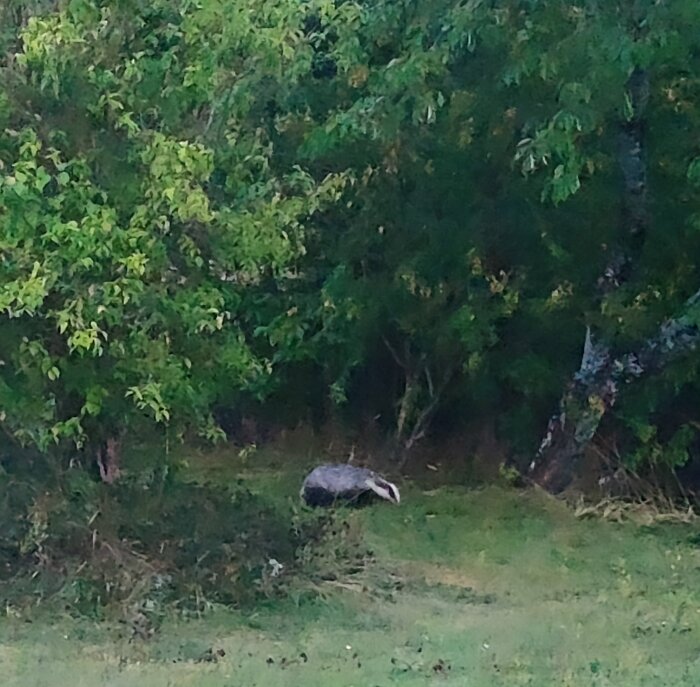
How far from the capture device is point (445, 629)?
22.1 ft

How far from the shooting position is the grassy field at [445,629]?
19.4 feet

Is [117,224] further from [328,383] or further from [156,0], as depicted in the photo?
[328,383]

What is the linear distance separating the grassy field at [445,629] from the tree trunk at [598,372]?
4.20 ft

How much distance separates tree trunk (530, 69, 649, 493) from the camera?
9703 mm

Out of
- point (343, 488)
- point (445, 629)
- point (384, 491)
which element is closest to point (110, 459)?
point (445, 629)

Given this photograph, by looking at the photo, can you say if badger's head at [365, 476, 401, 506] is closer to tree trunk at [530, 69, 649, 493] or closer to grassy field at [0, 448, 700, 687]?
grassy field at [0, 448, 700, 687]

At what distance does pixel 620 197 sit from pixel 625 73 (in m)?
1.76

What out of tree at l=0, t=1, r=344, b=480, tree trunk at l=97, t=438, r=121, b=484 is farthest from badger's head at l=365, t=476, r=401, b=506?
tree trunk at l=97, t=438, r=121, b=484

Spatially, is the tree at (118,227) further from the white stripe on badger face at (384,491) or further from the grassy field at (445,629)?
the white stripe on badger face at (384,491)

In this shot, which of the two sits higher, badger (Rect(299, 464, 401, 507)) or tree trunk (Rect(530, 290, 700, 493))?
tree trunk (Rect(530, 290, 700, 493))

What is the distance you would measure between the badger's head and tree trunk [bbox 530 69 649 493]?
122cm

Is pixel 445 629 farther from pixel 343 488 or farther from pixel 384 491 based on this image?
pixel 384 491

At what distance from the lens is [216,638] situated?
650 centimetres

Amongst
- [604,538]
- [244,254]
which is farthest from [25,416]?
[604,538]
